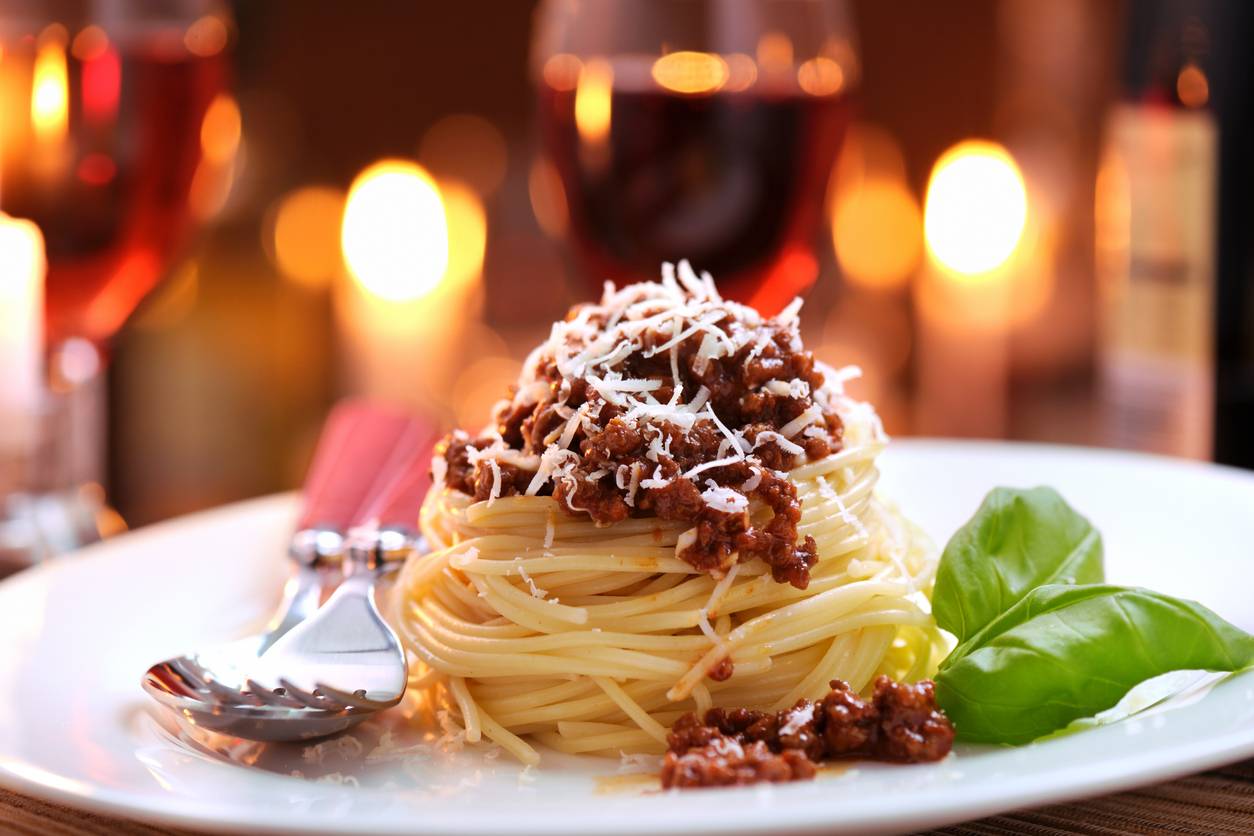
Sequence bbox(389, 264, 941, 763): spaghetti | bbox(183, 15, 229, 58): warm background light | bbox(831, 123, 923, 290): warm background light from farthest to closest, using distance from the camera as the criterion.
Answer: bbox(831, 123, 923, 290): warm background light → bbox(183, 15, 229, 58): warm background light → bbox(389, 264, 941, 763): spaghetti

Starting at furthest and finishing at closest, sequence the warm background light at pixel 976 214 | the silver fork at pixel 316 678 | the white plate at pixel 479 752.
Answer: the warm background light at pixel 976 214 < the silver fork at pixel 316 678 < the white plate at pixel 479 752

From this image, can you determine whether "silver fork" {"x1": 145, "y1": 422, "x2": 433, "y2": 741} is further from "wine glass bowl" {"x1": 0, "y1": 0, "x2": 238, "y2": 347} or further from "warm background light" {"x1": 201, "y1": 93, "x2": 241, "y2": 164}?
"warm background light" {"x1": 201, "y1": 93, "x2": 241, "y2": 164}

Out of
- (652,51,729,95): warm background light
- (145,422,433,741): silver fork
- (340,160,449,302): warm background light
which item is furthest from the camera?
(340,160,449,302): warm background light

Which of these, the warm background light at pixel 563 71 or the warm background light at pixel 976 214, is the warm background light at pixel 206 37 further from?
the warm background light at pixel 976 214

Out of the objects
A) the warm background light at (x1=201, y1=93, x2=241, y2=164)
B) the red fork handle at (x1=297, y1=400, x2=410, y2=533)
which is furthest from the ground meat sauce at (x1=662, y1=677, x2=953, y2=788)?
the warm background light at (x1=201, y1=93, x2=241, y2=164)

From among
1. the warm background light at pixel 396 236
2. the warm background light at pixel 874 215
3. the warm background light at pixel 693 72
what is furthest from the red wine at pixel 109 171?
the warm background light at pixel 874 215

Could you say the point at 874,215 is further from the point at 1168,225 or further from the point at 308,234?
the point at 1168,225

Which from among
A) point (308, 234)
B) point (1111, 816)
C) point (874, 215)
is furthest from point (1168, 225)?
point (308, 234)
